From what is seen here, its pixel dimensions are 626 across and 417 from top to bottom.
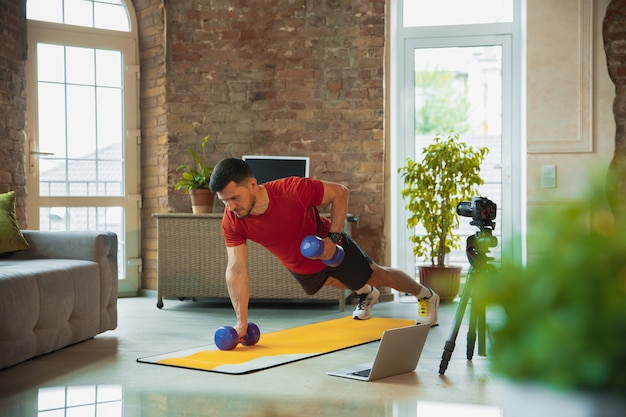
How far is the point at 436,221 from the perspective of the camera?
19.0 ft

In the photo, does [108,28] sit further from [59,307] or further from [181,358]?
[181,358]

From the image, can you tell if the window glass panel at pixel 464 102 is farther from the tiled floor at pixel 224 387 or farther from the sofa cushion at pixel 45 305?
the sofa cushion at pixel 45 305

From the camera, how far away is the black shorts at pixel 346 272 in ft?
12.7

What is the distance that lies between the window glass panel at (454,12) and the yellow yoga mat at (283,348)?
2757mm

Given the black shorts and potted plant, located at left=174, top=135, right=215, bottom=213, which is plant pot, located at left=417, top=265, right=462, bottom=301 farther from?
the black shorts

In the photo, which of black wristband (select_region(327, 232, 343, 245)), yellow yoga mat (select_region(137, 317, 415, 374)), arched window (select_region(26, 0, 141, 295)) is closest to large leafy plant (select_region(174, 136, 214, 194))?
arched window (select_region(26, 0, 141, 295))

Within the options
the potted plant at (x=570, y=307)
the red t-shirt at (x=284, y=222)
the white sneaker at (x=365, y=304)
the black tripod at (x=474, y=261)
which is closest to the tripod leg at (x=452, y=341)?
the black tripod at (x=474, y=261)

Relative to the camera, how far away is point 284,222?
3.65 meters

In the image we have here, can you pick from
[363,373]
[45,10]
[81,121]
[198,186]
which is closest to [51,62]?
[45,10]

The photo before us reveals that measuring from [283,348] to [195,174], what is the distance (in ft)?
7.91

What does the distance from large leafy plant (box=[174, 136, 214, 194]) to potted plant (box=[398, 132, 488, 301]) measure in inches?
60.2

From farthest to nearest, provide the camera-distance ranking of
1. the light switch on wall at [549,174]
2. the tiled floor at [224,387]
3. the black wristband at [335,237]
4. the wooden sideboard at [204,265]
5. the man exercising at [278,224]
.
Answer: the wooden sideboard at [204,265] → the light switch on wall at [549,174] → the black wristband at [335,237] → the man exercising at [278,224] → the tiled floor at [224,387]

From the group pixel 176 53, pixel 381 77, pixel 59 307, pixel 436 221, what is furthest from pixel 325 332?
pixel 176 53

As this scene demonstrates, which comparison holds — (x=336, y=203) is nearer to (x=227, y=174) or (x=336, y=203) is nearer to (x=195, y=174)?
(x=227, y=174)
